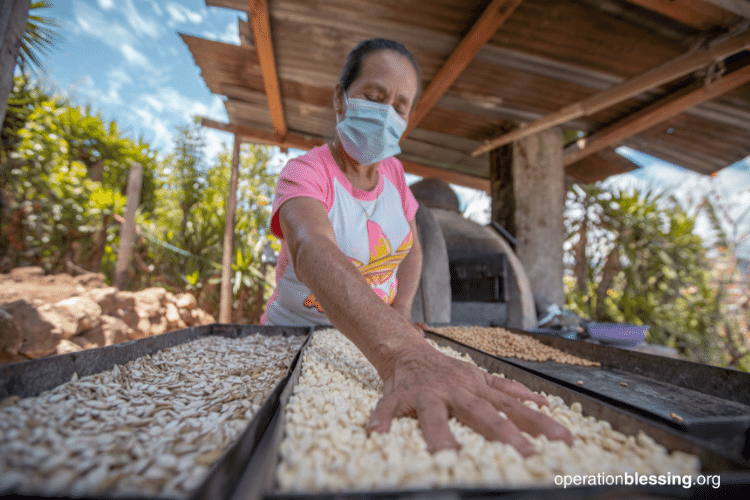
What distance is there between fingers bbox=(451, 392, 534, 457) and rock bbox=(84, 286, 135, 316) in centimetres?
453

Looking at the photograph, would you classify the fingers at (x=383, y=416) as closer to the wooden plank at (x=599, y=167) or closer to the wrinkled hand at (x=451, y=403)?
the wrinkled hand at (x=451, y=403)

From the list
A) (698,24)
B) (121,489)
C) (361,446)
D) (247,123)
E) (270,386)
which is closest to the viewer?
(121,489)

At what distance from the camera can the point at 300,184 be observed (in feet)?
4.50

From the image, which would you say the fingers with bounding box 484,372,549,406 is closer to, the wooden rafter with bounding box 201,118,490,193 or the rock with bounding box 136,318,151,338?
the wooden rafter with bounding box 201,118,490,193

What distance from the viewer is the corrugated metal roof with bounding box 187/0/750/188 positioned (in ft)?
7.71

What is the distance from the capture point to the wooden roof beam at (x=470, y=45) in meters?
2.13

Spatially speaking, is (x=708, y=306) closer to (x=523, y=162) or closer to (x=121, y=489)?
(x=523, y=162)

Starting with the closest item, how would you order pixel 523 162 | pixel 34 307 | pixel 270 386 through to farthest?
pixel 270 386
pixel 34 307
pixel 523 162

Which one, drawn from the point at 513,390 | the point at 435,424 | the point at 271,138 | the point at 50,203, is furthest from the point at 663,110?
the point at 50,203

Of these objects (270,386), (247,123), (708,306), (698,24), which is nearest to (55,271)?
(247,123)

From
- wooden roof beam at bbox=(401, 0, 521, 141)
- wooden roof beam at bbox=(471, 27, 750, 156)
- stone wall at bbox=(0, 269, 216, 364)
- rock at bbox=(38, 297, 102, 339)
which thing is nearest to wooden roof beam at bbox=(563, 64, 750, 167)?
wooden roof beam at bbox=(471, 27, 750, 156)

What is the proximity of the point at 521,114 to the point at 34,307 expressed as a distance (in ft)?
15.6

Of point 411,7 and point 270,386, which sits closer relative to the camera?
point 270,386

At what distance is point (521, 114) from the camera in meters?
3.43
